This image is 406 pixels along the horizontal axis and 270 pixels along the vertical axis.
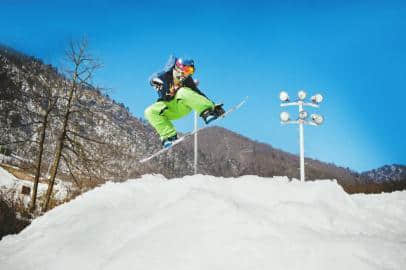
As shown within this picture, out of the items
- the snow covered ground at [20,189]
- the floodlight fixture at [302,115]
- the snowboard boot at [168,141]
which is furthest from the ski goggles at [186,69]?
the floodlight fixture at [302,115]

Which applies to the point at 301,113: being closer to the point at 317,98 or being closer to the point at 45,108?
the point at 317,98

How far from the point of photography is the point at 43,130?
13.2 metres

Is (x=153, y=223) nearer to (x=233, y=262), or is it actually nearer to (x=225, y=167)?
(x=233, y=262)

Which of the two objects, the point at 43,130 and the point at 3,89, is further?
the point at 3,89

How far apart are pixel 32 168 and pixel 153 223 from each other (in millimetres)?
11091

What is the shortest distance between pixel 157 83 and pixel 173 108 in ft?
1.85

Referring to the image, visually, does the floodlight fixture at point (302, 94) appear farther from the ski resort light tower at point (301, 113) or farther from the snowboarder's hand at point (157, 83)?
the snowboarder's hand at point (157, 83)

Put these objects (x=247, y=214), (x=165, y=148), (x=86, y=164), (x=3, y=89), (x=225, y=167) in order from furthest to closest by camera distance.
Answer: (x=225, y=167) → (x=3, y=89) → (x=86, y=164) → (x=165, y=148) → (x=247, y=214)

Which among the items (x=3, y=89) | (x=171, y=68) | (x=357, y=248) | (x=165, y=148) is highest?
(x=3, y=89)

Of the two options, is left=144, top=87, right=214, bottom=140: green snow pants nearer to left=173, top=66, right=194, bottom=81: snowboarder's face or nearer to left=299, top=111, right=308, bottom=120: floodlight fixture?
left=173, top=66, right=194, bottom=81: snowboarder's face

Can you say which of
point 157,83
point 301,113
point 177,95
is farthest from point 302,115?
point 157,83

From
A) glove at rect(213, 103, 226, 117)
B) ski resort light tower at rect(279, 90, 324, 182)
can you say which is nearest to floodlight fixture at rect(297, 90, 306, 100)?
ski resort light tower at rect(279, 90, 324, 182)

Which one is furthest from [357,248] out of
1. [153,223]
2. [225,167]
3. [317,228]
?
[225,167]

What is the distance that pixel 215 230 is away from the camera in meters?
3.27
